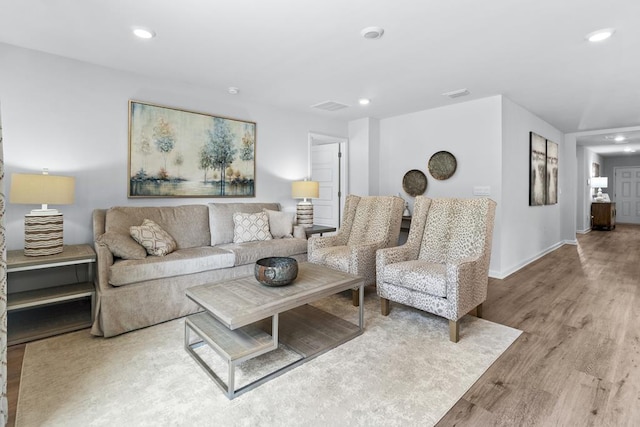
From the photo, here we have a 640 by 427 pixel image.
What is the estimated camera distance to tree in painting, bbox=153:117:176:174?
3.55m

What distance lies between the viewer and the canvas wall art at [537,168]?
4.98m

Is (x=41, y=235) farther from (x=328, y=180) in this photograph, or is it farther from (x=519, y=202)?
(x=519, y=202)

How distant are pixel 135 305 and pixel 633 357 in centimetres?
367

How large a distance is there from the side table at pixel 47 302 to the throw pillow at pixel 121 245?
142mm

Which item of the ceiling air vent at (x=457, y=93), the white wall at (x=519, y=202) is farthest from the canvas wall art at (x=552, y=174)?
the ceiling air vent at (x=457, y=93)

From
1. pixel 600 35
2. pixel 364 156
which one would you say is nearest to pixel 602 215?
pixel 364 156

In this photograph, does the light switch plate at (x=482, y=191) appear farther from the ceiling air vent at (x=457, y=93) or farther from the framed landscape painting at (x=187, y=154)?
the framed landscape painting at (x=187, y=154)

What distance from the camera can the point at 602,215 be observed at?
8.98m

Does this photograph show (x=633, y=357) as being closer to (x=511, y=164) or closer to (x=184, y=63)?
(x=511, y=164)

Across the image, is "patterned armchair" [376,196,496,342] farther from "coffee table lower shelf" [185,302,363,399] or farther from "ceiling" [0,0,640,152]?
"ceiling" [0,0,640,152]

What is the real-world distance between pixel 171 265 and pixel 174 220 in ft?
2.63

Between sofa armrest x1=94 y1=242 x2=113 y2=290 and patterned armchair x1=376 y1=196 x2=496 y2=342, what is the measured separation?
2242 millimetres

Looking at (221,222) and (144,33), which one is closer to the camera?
(144,33)

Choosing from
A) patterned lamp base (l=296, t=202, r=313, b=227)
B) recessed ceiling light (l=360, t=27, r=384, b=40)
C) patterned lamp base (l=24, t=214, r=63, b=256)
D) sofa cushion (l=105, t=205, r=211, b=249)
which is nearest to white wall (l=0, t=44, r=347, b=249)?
sofa cushion (l=105, t=205, r=211, b=249)
